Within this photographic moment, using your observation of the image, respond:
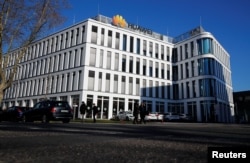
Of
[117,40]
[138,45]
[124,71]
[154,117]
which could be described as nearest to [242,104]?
[138,45]

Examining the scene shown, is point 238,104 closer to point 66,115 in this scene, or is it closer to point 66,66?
point 66,66

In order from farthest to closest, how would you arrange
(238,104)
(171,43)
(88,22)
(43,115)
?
(238,104), (171,43), (88,22), (43,115)

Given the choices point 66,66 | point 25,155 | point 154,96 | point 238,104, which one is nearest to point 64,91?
point 66,66

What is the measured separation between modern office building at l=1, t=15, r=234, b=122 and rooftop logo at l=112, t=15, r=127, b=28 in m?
0.21

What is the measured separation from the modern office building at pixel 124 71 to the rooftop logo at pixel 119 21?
0.67 feet

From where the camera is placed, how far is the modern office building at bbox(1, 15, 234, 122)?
135 ft

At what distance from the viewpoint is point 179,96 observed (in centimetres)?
5166

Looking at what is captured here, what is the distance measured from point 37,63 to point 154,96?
2645 centimetres

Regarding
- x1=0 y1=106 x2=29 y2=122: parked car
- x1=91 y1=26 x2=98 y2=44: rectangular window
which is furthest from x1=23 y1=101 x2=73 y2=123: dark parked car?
x1=91 y1=26 x2=98 y2=44: rectangular window

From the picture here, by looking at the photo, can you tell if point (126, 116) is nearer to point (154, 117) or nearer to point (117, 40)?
point (154, 117)

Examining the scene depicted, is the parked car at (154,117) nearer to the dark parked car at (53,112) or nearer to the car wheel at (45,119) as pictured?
the dark parked car at (53,112)

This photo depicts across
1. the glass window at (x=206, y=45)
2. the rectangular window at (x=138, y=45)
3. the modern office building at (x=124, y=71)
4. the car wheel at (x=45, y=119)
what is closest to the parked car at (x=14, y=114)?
the car wheel at (x=45, y=119)

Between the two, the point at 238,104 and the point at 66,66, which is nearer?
the point at 66,66

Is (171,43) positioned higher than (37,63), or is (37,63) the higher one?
(171,43)
